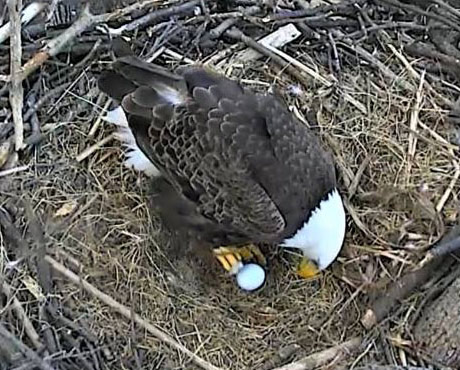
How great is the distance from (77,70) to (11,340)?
1060 millimetres

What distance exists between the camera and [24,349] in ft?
10.1

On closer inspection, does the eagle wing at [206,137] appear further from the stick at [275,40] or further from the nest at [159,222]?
the stick at [275,40]

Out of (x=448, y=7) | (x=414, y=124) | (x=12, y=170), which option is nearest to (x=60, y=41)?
(x=12, y=170)

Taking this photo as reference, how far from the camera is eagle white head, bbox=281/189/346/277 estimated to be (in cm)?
338

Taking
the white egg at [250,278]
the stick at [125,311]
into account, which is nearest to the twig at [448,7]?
the white egg at [250,278]

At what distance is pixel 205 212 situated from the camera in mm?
3340

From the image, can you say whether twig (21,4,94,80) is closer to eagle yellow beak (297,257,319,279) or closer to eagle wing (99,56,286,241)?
eagle wing (99,56,286,241)

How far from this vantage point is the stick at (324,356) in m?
3.23

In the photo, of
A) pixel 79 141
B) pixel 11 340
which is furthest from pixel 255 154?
pixel 11 340

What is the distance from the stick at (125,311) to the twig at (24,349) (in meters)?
0.30

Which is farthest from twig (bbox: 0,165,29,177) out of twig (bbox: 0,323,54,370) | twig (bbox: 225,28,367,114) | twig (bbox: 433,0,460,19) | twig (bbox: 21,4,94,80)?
twig (bbox: 433,0,460,19)

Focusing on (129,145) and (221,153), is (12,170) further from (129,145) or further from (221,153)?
(221,153)

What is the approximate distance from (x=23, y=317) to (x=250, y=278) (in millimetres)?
734

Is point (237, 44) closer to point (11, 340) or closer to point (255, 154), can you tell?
point (255, 154)
